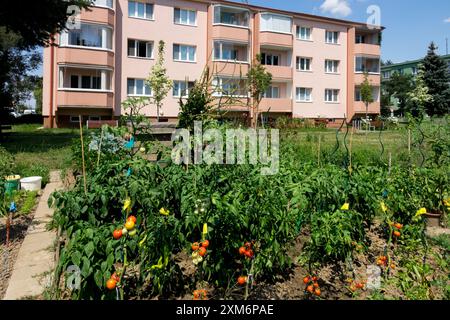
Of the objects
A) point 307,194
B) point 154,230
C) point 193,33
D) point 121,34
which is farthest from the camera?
point 193,33

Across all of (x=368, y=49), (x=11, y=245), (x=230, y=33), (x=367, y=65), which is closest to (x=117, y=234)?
(x=11, y=245)

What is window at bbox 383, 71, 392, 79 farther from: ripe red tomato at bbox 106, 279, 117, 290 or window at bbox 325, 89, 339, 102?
Result: ripe red tomato at bbox 106, 279, 117, 290

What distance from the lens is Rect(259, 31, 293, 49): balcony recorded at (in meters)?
27.5

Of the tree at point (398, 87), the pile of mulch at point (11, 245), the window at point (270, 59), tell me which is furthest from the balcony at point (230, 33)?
the tree at point (398, 87)

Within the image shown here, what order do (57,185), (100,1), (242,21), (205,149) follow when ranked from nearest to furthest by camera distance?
(205,149)
(57,185)
(100,1)
(242,21)

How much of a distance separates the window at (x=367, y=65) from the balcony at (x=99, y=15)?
20.5m

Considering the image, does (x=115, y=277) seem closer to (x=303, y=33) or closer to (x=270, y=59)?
(x=270, y=59)

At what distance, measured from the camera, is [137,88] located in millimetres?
24250

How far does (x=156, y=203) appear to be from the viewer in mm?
2840

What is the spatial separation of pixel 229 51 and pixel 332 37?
9.83m

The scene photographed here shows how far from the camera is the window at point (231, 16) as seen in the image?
2612 centimetres

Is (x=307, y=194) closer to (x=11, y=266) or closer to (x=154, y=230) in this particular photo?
(x=154, y=230)

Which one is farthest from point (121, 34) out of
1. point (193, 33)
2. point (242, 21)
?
point (242, 21)

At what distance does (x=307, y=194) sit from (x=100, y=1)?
22.6 meters
